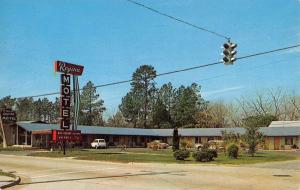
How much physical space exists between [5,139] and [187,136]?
33292mm

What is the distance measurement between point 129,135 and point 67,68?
127 feet

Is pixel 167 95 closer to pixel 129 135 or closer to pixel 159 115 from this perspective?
pixel 159 115

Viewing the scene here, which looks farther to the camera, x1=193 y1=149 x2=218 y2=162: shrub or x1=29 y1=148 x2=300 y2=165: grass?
x1=29 y1=148 x2=300 y2=165: grass

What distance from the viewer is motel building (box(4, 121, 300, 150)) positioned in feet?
251

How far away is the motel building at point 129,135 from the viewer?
76544mm

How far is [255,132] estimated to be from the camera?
1827 inches

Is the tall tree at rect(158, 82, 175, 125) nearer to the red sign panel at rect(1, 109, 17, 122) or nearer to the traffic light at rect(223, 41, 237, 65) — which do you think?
the red sign panel at rect(1, 109, 17, 122)

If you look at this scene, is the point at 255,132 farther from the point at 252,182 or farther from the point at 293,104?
the point at 293,104

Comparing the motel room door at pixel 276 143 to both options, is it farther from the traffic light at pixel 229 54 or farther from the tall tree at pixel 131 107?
the traffic light at pixel 229 54

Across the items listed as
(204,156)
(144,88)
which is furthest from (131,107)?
(204,156)

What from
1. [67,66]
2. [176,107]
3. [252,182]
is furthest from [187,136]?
[252,182]

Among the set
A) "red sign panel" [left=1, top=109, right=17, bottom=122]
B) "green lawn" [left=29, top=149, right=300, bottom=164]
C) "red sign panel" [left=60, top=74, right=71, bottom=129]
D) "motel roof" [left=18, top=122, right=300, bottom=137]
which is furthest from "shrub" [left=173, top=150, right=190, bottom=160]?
"red sign panel" [left=1, top=109, right=17, bottom=122]

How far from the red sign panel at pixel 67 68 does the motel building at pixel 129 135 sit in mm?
14996

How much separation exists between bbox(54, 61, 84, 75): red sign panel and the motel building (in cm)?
1500
